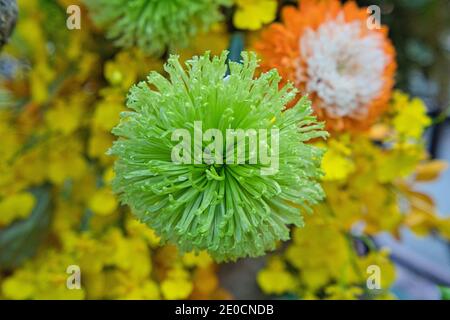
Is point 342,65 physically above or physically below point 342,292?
above

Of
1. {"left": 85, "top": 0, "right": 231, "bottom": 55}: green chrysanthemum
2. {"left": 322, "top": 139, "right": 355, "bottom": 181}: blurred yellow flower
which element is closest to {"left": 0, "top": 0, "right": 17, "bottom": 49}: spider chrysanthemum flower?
{"left": 85, "top": 0, "right": 231, "bottom": 55}: green chrysanthemum

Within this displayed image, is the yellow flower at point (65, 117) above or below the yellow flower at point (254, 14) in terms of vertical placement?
below

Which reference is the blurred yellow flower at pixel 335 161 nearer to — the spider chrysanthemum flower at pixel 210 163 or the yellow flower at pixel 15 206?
the spider chrysanthemum flower at pixel 210 163

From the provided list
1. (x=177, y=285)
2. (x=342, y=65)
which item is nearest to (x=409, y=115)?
(x=342, y=65)

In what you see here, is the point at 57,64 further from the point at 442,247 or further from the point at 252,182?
the point at 442,247

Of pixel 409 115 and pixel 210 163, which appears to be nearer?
pixel 210 163

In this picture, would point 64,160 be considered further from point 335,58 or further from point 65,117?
point 335,58

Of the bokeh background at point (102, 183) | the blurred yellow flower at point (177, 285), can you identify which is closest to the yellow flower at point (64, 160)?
the bokeh background at point (102, 183)
